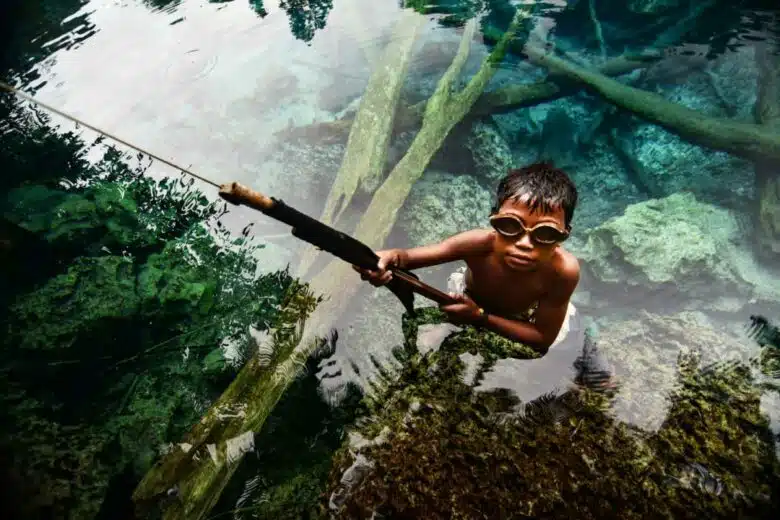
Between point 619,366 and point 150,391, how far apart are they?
3.42 m

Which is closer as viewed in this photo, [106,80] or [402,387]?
[402,387]

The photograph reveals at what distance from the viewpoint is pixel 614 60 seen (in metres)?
5.94

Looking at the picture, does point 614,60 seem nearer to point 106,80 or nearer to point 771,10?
point 771,10

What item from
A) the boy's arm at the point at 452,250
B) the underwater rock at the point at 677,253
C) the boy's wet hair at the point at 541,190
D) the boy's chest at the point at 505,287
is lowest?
the underwater rock at the point at 677,253

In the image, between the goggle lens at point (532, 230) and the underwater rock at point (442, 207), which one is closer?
the goggle lens at point (532, 230)

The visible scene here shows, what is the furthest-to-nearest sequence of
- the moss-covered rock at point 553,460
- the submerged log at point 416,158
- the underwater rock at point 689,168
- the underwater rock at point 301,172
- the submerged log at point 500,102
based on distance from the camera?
the submerged log at point 500,102 → the underwater rock at point 301,172 → the underwater rock at point 689,168 → the submerged log at point 416,158 → the moss-covered rock at point 553,460

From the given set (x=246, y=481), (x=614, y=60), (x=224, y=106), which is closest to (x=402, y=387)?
(x=246, y=481)

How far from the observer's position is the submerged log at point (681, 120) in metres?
4.60

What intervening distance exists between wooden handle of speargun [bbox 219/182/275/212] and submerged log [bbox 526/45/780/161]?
538cm

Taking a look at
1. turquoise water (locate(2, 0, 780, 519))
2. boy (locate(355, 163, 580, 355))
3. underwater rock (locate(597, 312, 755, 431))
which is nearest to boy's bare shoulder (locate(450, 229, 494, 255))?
boy (locate(355, 163, 580, 355))

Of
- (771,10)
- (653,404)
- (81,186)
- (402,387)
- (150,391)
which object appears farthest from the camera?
(771,10)

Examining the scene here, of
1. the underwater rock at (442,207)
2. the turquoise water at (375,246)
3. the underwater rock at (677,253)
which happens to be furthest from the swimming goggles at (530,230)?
the underwater rock at (677,253)

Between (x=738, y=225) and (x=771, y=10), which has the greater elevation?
(x=771, y=10)

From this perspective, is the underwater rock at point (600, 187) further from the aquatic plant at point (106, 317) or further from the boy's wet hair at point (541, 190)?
the aquatic plant at point (106, 317)
